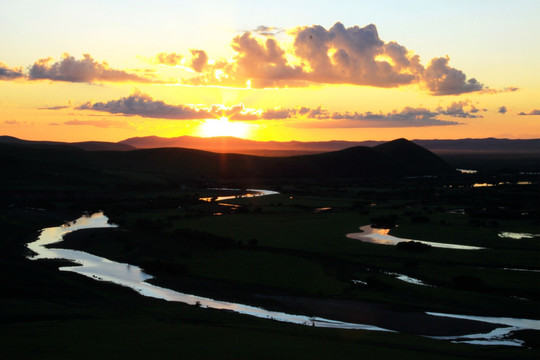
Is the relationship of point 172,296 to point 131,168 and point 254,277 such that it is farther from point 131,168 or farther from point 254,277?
point 131,168

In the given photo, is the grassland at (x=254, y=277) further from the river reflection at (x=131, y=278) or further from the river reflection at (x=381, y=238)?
the river reflection at (x=381, y=238)

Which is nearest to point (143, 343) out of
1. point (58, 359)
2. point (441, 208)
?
point (58, 359)

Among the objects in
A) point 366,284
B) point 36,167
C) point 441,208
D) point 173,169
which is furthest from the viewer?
point 173,169

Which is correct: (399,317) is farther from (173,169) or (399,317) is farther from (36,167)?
(173,169)

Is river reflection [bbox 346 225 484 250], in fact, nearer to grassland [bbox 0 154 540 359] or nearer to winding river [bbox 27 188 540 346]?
grassland [bbox 0 154 540 359]

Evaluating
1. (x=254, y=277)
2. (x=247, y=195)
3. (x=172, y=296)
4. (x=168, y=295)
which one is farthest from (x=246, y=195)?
(x=172, y=296)

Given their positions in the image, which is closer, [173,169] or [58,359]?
[58,359]
